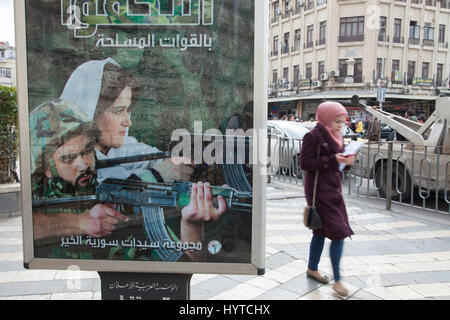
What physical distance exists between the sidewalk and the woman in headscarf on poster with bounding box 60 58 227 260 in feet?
4.57

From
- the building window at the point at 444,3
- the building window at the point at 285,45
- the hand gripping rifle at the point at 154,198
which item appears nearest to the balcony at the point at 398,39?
the building window at the point at 444,3

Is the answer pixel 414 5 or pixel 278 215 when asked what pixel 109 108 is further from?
pixel 414 5

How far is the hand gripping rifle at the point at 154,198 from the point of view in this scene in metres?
2.18

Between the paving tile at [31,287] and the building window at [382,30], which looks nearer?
the paving tile at [31,287]

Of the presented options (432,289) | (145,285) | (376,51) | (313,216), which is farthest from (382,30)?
(145,285)

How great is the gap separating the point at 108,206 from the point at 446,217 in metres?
5.83

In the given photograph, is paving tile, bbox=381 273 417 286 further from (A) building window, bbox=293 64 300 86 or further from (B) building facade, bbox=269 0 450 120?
(A) building window, bbox=293 64 300 86

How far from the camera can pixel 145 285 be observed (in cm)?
239

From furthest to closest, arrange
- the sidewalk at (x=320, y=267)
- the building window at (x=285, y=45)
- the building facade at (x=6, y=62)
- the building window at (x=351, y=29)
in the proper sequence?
the building facade at (x=6, y=62) < the building window at (x=285, y=45) < the building window at (x=351, y=29) < the sidewalk at (x=320, y=267)

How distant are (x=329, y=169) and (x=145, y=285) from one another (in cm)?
169

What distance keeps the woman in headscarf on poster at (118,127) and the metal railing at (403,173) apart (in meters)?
5.12

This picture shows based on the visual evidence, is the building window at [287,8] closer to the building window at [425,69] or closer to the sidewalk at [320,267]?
the building window at [425,69]

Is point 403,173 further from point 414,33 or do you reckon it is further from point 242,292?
point 414,33

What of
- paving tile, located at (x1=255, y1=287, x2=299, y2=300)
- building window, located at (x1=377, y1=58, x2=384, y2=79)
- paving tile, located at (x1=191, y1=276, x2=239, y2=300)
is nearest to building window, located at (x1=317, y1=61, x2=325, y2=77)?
building window, located at (x1=377, y1=58, x2=384, y2=79)
